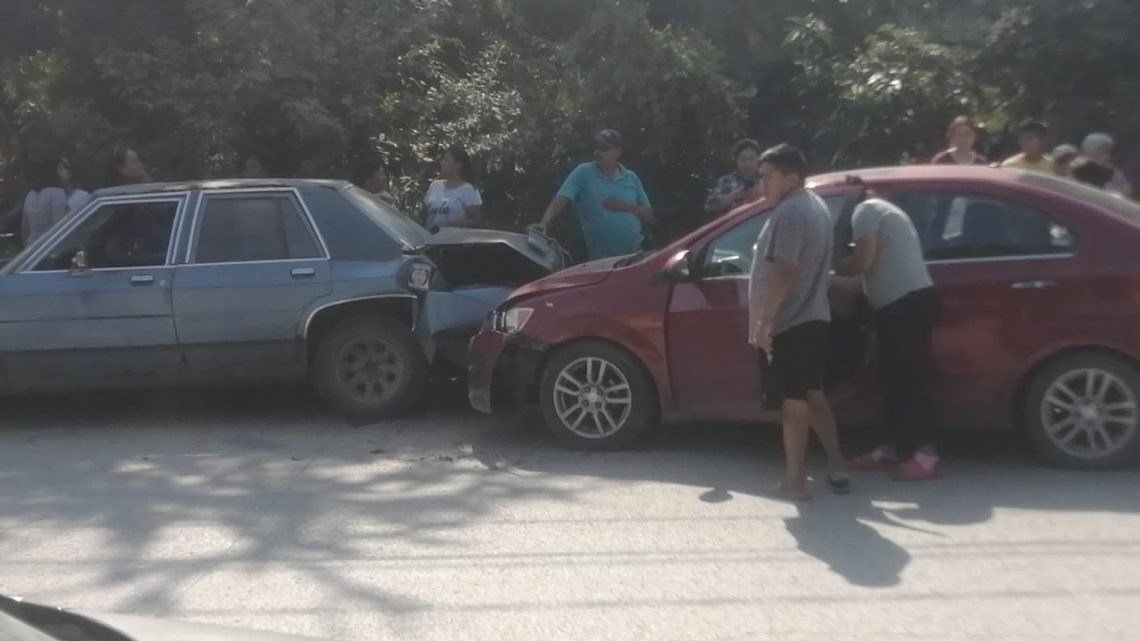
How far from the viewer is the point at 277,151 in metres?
14.4

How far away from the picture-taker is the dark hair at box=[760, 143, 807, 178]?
7.30m

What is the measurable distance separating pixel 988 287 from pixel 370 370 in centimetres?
406

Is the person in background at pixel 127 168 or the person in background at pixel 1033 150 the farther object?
the person in background at pixel 127 168

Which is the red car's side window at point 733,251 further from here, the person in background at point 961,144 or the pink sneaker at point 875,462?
the person in background at point 961,144

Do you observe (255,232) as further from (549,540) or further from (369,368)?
(549,540)

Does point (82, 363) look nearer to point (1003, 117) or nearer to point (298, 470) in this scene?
point (298, 470)

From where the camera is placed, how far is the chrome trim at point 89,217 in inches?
382

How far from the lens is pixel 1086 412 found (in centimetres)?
770

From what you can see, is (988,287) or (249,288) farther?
(249,288)

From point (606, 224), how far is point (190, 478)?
13.0 feet

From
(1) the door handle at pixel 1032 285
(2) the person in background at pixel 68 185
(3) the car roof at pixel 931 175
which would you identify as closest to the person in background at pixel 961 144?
(3) the car roof at pixel 931 175

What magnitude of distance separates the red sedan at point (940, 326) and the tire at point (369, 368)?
43.7 inches

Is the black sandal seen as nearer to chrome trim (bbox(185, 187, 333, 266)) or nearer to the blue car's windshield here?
the blue car's windshield

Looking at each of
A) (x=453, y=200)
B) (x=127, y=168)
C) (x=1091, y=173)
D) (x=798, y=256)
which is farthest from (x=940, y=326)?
(x=127, y=168)
